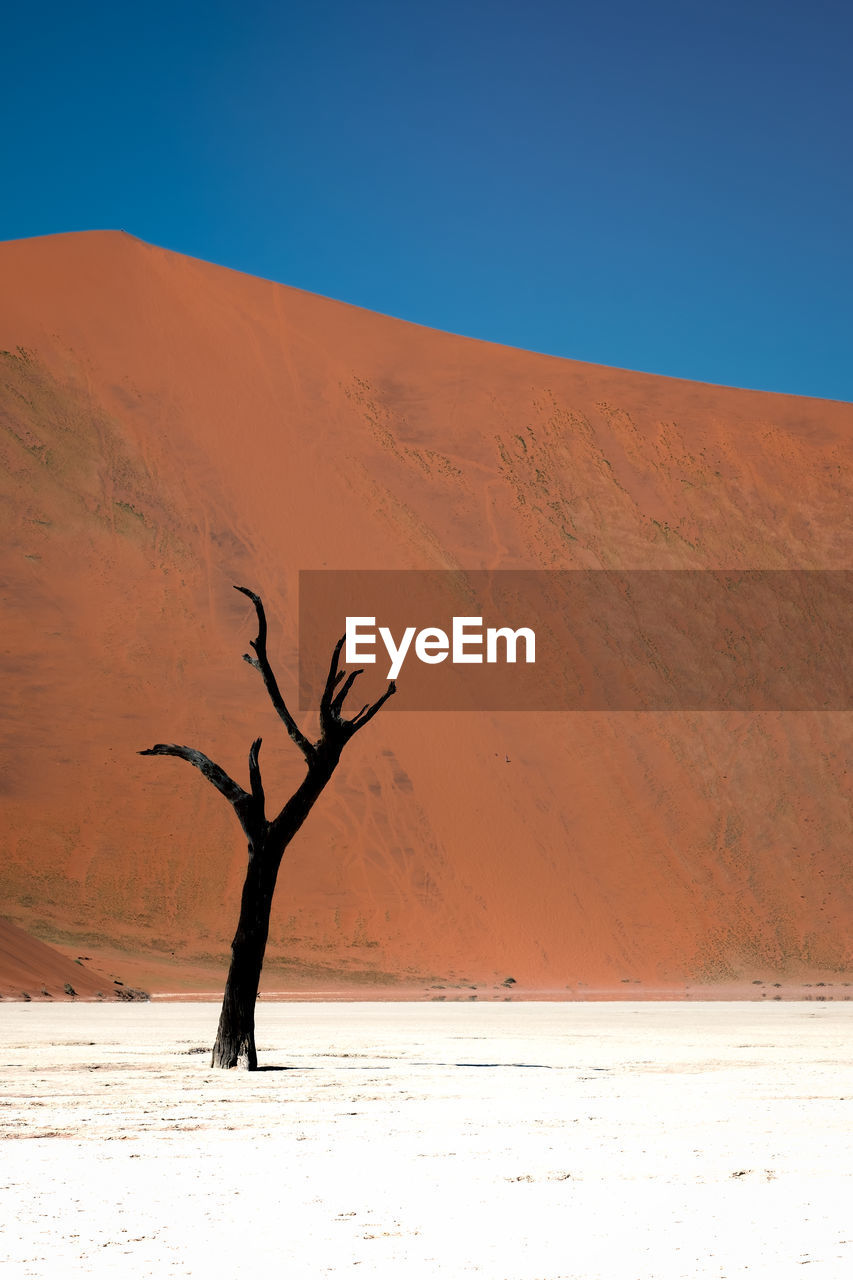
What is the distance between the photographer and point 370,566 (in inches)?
2112

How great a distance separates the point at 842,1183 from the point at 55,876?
3662cm

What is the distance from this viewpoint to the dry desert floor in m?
5.78

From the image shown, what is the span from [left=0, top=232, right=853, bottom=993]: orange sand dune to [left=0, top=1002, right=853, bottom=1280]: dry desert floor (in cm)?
2451

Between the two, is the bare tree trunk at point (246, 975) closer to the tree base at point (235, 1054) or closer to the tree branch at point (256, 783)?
the tree base at point (235, 1054)

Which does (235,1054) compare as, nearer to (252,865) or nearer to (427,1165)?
(252,865)

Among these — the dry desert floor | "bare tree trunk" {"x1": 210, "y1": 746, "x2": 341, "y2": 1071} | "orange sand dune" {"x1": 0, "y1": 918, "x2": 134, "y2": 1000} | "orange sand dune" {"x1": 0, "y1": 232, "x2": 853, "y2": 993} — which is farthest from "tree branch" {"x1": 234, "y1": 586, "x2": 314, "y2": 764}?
"orange sand dune" {"x1": 0, "y1": 232, "x2": 853, "y2": 993}

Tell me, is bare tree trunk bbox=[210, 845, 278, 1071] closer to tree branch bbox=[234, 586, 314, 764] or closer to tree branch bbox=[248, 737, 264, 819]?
tree branch bbox=[248, 737, 264, 819]

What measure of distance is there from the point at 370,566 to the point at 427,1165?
45725mm

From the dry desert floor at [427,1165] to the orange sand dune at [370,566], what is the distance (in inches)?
965

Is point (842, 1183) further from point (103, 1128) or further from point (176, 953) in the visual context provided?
point (176, 953)

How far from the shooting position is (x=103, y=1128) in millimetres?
9812

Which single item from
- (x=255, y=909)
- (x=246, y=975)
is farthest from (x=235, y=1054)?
(x=255, y=909)

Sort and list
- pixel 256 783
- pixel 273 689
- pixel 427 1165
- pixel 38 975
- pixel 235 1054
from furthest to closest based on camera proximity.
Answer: pixel 38 975 < pixel 273 689 < pixel 256 783 < pixel 235 1054 < pixel 427 1165

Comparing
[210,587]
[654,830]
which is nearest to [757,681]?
[654,830]
